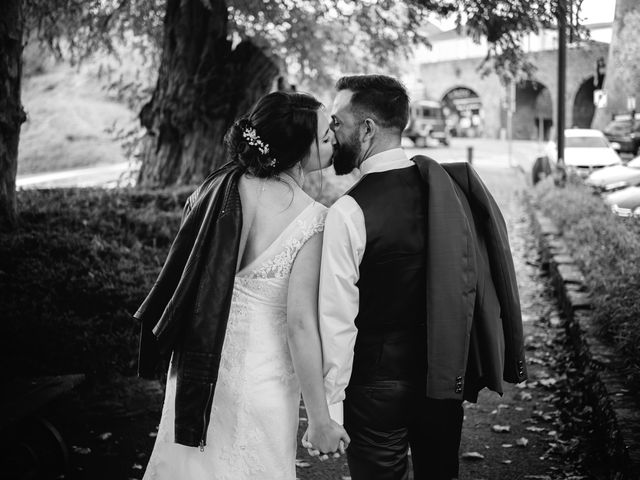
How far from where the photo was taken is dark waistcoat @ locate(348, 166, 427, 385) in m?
2.45

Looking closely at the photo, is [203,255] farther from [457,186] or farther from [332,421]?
[457,186]

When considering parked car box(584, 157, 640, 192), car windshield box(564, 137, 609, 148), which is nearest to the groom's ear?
parked car box(584, 157, 640, 192)

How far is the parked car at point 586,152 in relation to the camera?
18.0 m

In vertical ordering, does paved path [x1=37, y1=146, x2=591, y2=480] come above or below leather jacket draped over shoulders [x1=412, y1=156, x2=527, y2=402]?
below

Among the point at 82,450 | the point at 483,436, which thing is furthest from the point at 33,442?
the point at 483,436

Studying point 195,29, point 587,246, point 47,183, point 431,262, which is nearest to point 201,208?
point 431,262

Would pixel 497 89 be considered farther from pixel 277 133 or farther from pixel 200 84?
pixel 277 133

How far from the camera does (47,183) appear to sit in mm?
17547

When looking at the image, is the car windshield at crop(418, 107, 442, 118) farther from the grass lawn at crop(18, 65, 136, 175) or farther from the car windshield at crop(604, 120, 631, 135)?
the grass lawn at crop(18, 65, 136, 175)

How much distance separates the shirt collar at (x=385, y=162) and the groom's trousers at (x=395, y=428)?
0.80 metres

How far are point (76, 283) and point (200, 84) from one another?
4.20m

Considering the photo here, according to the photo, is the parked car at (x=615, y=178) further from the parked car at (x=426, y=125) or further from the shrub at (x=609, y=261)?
the parked car at (x=426, y=125)

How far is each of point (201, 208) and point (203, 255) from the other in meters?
0.21

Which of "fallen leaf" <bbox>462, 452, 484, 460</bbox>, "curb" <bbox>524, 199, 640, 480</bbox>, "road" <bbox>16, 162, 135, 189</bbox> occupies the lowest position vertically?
"fallen leaf" <bbox>462, 452, 484, 460</bbox>
